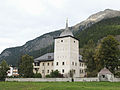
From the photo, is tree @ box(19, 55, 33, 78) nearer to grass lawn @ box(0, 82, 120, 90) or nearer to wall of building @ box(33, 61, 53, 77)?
wall of building @ box(33, 61, 53, 77)

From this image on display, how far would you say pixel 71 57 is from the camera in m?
60.1

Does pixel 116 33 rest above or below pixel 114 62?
above

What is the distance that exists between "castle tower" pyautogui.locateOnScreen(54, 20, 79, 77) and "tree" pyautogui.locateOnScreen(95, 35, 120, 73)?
12.7 m

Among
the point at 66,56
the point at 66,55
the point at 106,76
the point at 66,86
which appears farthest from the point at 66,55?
the point at 66,86

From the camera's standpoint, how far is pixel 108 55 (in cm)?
4703

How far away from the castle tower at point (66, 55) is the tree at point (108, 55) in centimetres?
1273

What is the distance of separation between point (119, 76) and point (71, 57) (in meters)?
17.7

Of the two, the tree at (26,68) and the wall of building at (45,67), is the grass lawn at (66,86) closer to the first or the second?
the tree at (26,68)

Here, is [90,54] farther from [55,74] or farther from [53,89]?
[53,89]

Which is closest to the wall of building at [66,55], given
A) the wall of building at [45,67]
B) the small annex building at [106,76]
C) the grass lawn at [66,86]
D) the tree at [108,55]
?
the wall of building at [45,67]

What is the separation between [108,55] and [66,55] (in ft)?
54.3

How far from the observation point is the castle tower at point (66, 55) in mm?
59403

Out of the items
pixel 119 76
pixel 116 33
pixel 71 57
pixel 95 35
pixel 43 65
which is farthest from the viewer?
pixel 95 35

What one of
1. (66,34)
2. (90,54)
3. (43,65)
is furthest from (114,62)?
(43,65)
